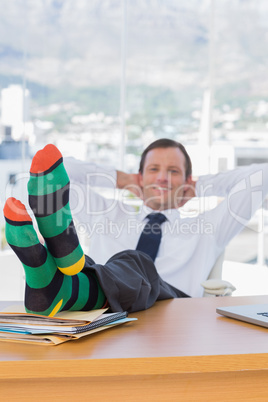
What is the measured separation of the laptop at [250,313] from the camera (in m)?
0.99

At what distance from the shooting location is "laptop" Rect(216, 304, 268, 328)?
99 centimetres

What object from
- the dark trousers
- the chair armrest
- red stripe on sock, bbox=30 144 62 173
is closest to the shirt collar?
the chair armrest

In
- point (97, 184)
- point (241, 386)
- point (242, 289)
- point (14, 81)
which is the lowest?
point (242, 289)

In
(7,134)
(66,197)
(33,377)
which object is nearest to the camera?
(33,377)

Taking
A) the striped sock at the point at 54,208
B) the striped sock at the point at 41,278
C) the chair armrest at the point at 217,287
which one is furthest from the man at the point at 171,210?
the striped sock at the point at 54,208

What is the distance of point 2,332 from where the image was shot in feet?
3.02

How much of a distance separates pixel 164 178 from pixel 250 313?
4.08ft

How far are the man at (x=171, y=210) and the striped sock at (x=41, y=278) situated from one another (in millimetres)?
1044

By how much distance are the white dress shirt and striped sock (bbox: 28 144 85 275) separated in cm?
114

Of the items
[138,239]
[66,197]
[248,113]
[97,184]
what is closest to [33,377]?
[66,197]

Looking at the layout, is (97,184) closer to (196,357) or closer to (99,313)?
(99,313)

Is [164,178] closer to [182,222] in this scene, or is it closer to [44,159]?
[182,222]

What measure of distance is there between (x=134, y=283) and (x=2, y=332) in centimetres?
29

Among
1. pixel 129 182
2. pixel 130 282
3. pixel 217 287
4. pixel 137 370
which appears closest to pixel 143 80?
pixel 129 182
